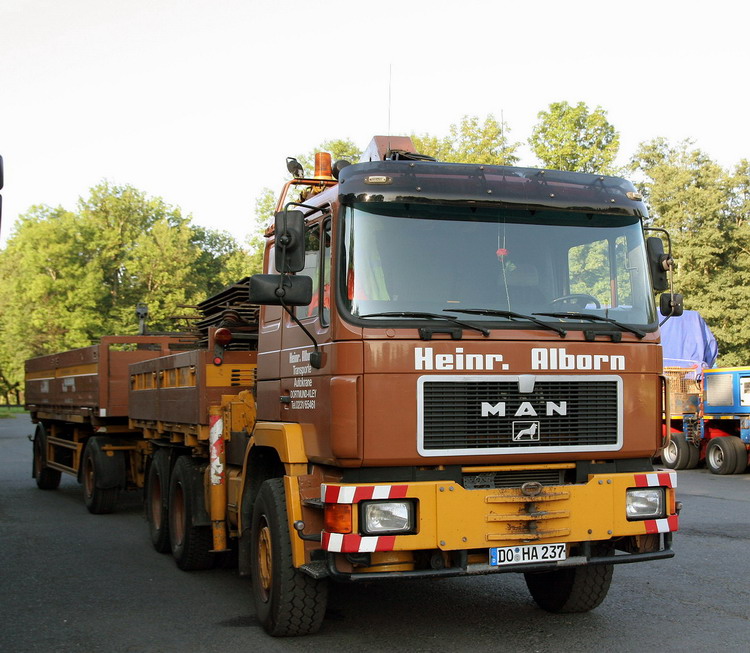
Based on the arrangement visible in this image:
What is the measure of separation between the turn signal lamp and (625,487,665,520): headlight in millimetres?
1819

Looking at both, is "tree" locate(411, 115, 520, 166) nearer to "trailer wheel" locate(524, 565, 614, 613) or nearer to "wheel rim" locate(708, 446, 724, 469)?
"wheel rim" locate(708, 446, 724, 469)

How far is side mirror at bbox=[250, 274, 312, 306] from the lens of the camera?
6035 mm

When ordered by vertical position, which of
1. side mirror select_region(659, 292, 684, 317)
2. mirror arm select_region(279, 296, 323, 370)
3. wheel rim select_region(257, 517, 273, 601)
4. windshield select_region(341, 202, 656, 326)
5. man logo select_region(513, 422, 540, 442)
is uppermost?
windshield select_region(341, 202, 656, 326)

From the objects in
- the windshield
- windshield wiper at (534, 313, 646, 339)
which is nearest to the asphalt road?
windshield wiper at (534, 313, 646, 339)

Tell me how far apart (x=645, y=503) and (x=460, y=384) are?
150 cm

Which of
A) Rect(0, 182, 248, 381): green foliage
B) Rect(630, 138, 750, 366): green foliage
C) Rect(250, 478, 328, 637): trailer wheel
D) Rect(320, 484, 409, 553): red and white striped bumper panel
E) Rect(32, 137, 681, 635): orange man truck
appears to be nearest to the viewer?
Rect(320, 484, 409, 553): red and white striped bumper panel

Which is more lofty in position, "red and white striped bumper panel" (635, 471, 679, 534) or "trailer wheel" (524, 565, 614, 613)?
"red and white striped bumper panel" (635, 471, 679, 534)

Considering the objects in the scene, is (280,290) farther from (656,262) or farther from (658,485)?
(658,485)

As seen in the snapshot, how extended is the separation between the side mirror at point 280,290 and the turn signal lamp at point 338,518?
125cm

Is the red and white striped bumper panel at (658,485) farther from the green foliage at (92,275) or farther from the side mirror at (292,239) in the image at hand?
the green foliage at (92,275)

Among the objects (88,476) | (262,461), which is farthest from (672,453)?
(262,461)

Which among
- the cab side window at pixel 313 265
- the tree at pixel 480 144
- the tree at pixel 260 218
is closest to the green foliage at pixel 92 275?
the tree at pixel 260 218

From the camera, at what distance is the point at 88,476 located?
13.6m

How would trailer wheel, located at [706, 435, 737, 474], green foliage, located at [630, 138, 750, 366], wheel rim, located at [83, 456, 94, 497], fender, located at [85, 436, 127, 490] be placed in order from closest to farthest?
fender, located at [85, 436, 127, 490], wheel rim, located at [83, 456, 94, 497], trailer wheel, located at [706, 435, 737, 474], green foliage, located at [630, 138, 750, 366]
